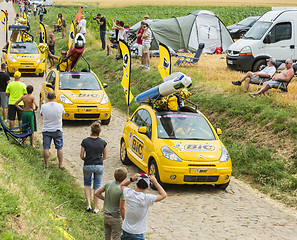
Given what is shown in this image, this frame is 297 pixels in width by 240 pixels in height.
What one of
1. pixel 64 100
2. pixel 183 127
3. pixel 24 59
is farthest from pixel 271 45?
pixel 24 59

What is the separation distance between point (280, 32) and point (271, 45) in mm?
703

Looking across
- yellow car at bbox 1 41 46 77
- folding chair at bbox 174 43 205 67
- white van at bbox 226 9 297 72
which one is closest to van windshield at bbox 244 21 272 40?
white van at bbox 226 9 297 72

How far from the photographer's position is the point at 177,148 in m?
10.4

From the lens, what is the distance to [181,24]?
2783 centimetres

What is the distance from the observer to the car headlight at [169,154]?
10.1 meters

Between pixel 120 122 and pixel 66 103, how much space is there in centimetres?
229

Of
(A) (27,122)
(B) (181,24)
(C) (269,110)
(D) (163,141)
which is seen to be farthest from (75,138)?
(B) (181,24)

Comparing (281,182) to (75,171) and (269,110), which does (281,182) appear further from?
(75,171)

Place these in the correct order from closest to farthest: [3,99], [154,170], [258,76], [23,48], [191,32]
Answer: [154,170], [3,99], [258,76], [23,48], [191,32]

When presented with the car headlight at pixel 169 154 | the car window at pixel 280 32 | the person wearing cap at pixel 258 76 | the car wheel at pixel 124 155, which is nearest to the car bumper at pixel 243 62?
the car window at pixel 280 32

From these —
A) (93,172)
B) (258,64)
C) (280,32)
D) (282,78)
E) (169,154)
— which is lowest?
(169,154)

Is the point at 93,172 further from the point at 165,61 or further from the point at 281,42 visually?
the point at 281,42

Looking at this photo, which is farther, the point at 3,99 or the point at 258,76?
the point at 258,76

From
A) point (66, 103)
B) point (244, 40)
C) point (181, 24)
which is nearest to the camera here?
point (66, 103)
